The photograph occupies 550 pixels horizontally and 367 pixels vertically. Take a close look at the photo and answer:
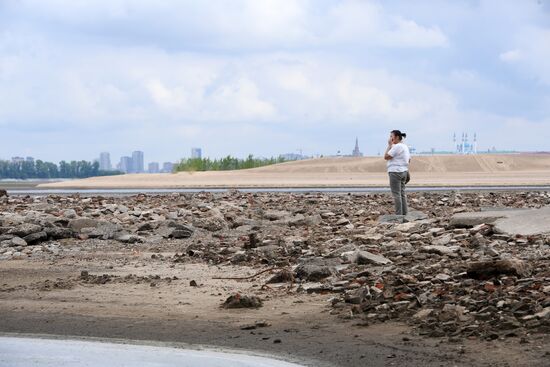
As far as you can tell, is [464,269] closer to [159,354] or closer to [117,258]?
[159,354]

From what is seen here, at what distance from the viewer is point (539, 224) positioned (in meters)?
15.5

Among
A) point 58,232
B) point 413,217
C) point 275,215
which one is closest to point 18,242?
point 58,232

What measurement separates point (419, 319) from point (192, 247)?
786 cm

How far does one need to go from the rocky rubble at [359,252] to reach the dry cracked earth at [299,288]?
30 millimetres

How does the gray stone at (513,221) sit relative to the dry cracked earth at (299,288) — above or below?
above

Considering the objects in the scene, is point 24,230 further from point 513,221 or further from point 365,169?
point 365,169

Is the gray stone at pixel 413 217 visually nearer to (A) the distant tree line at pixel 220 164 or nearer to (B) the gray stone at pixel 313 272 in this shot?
(B) the gray stone at pixel 313 272

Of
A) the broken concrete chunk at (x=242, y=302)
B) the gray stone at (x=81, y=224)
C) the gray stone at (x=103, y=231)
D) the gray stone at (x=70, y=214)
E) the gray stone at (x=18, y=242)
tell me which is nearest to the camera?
the broken concrete chunk at (x=242, y=302)

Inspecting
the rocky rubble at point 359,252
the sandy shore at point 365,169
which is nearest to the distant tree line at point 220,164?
the sandy shore at point 365,169

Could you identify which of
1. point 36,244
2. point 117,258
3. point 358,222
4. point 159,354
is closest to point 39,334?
point 159,354

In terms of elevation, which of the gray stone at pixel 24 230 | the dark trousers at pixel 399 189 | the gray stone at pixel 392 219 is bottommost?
the gray stone at pixel 392 219

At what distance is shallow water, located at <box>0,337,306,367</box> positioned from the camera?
855cm

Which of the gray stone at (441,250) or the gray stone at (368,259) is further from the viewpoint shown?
the gray stone at (441,250)

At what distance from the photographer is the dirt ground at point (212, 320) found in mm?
8336
